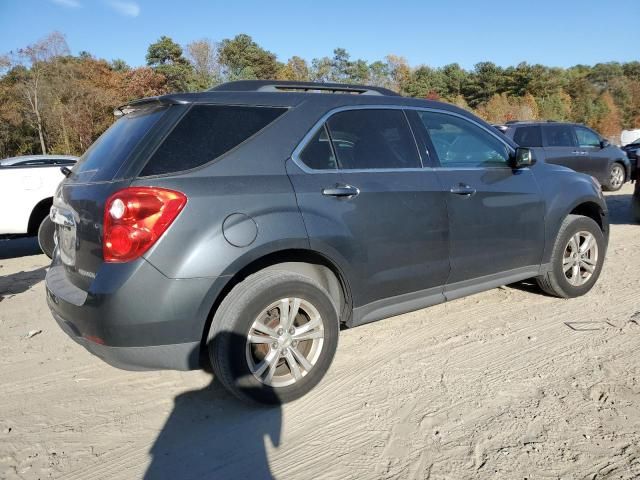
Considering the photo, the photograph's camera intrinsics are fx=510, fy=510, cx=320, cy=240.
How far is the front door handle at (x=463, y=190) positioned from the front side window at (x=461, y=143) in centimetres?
18

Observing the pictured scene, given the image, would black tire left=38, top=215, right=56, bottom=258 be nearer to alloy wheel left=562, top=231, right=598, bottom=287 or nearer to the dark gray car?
alloy wheel left=562, top=231, right=598, bottom=287

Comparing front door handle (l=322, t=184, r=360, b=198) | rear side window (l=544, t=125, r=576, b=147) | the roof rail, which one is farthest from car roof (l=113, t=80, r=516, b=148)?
rear side window (l=544, t=125, r=576, b=147)

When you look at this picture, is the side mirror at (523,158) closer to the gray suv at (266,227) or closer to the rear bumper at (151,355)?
the gray suv at (266,227)

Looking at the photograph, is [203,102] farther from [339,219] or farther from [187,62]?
[187,62]

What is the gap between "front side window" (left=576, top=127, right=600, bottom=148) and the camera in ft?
39.4

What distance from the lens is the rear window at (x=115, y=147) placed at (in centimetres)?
282

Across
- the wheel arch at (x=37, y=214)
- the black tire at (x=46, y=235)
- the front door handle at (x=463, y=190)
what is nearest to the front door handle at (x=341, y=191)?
the front door handle at (x=463, y=190)

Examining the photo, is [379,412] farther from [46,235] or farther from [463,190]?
[46,235]

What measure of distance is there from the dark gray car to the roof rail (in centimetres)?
838

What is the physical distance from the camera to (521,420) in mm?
2768

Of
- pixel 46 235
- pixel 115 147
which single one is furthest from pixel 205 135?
pixel 46 235

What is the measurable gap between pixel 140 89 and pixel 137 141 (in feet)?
104

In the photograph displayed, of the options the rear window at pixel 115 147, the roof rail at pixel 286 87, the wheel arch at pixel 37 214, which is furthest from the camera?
the wheel arch at pixel 37 214

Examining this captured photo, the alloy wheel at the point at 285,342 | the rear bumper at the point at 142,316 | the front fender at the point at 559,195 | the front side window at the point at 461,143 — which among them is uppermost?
the front side window at the point at 461,143
